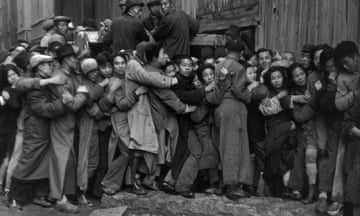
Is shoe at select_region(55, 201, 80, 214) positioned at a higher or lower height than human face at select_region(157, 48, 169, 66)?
lower

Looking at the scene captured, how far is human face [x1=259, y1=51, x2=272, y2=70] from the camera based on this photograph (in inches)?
263

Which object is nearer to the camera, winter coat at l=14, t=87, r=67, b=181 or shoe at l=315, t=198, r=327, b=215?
shoe at l=315, t=198, r=327, b=215

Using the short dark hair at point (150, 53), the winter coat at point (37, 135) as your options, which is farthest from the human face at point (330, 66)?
the winter coat at point (37, 135)

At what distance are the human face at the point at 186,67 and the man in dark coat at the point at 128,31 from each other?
192cm

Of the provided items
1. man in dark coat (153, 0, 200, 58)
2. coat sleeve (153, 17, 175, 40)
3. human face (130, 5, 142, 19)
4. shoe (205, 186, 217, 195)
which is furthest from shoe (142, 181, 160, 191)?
human face (130, 5, 142, 19)

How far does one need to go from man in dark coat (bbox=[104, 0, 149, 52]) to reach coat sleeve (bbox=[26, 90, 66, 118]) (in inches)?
89.4

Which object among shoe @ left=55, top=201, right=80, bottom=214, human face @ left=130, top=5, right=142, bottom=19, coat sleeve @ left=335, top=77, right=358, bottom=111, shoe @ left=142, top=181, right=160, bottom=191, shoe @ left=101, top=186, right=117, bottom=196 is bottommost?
shoe @ left=55, top=201, right=80, bottom=214

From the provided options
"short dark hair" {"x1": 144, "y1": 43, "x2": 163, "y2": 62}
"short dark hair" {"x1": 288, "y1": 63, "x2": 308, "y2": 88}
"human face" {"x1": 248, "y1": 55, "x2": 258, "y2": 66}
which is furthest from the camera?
"human face" {"x1": 248, "y1": 55, "x2": 258, "y2": 66}

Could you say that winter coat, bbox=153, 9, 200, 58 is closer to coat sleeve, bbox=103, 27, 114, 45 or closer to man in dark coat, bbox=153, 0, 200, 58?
man in dark coat, bbox=153, 0, 200, 58

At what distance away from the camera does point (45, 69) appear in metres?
6.24

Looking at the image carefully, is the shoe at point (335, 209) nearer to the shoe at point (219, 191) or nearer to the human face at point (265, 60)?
the shoe at point (219, 191)

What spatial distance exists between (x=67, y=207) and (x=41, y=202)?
1.28 ft

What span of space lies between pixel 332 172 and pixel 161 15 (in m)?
4.08

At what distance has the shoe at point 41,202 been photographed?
20.9 ft
